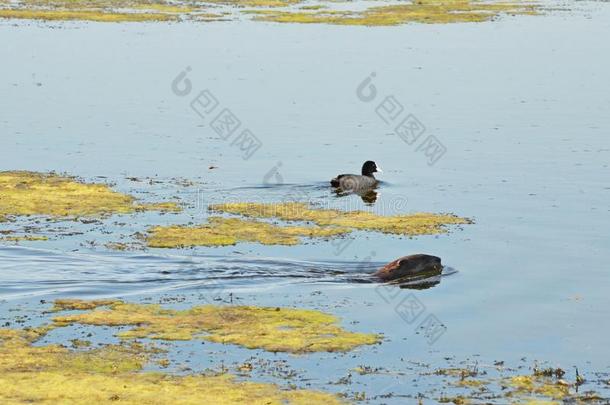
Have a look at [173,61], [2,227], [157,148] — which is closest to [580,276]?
[2,227]

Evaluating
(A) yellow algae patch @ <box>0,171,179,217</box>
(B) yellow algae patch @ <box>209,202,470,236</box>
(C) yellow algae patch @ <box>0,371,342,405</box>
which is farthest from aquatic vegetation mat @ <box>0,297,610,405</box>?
(A) yellow algae patch @ <box>0,171,179,217</box>

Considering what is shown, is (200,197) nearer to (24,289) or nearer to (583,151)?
(24,289)

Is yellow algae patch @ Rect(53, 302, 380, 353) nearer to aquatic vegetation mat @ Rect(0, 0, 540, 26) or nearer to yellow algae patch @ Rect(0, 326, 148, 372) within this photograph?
yellow algae patch @ Rect(0, 326, 148, 372)

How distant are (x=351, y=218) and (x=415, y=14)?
43.5m

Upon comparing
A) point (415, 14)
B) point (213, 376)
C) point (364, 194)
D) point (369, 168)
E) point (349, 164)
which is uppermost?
point (415, 14)

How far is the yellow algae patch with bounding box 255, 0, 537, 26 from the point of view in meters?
62.9

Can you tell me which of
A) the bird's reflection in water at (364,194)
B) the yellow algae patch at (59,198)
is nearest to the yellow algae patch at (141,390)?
the yellow algae patch at (59,198)

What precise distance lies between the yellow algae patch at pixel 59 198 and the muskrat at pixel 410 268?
6.22 metres

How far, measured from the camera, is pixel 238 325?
17188 mm

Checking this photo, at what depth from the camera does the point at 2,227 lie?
22.9 m

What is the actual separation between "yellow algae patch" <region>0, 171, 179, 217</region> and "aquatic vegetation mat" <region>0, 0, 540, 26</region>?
119ft

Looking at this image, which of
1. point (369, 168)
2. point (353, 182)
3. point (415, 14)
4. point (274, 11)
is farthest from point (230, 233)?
point (274, 11)

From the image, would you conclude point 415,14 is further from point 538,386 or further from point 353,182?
point 538,386

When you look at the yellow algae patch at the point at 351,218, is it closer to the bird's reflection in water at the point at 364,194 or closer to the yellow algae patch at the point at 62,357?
the bird's reflection in water at the point at 364,194
